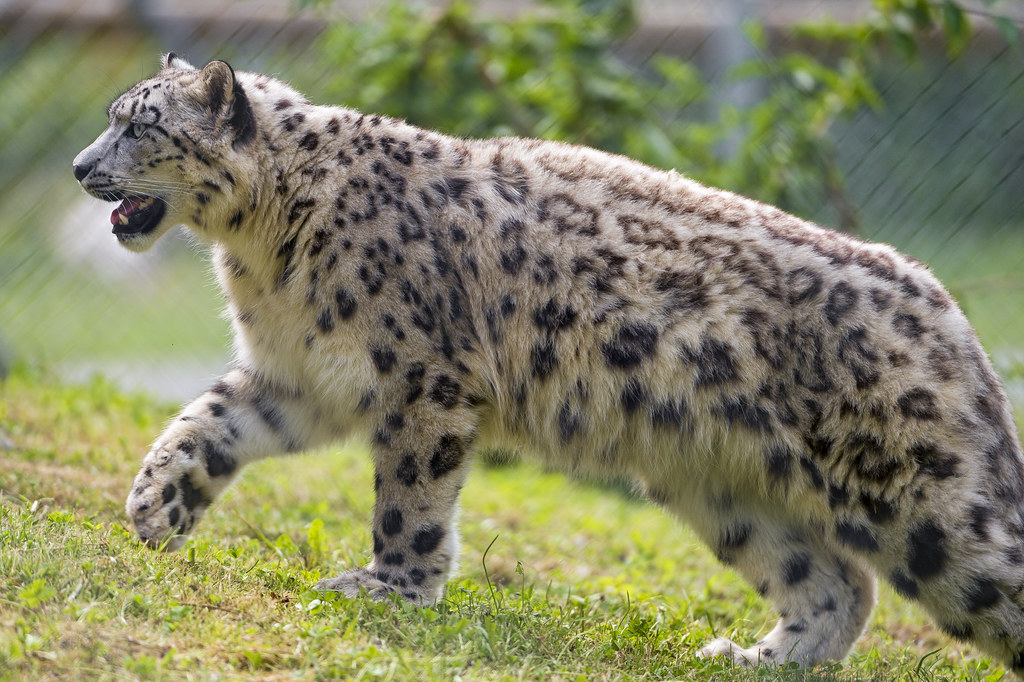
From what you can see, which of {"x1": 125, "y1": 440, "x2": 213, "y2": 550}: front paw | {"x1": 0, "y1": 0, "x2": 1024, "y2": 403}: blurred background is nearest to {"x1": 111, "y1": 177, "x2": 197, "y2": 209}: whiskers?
{"x1": 125, "y1": 440, "x2": 213, "y2": 550}: front paw

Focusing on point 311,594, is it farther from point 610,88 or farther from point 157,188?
point 610,88

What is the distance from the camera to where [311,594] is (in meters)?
4.33

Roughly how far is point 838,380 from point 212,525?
3.22 meters

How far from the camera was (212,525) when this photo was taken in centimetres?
578

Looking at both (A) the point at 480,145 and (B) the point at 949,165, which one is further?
(B) the point at 949,165

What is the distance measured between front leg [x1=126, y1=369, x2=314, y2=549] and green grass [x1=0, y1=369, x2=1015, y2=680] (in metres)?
0.19

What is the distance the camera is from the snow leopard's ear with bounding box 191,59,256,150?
16.5 feet

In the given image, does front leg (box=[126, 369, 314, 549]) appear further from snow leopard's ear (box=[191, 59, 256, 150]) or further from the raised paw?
the raised paw

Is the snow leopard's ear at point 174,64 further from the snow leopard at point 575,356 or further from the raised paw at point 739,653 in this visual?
the raised paw at point 739,653

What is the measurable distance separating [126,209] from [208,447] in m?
1.16

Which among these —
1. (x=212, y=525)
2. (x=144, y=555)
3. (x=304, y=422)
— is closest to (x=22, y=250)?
(x=212, y=525)

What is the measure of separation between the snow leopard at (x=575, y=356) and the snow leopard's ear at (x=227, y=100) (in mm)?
13

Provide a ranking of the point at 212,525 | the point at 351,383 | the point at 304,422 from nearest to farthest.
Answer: the point at 351,383
the point at 304,422
the point at 212,525

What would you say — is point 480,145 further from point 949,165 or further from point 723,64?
point 949,165
